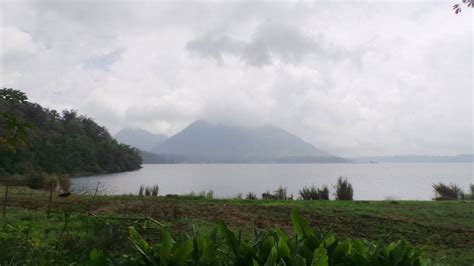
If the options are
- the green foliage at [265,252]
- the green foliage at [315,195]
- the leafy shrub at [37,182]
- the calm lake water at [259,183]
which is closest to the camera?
the green foliage at [265,252]

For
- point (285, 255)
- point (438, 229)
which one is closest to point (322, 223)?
point (438, 229)

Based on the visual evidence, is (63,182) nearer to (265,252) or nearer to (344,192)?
(344,192)

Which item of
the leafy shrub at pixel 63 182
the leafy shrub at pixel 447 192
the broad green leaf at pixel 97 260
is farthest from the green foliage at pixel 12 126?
the leafy shrub at pixel 447 192

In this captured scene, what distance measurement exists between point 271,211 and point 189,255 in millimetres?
8008

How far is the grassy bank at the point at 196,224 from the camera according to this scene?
3496 mm

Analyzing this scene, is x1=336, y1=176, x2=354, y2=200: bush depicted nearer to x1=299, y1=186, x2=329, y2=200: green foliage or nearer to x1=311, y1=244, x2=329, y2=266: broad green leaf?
x1=299, y1=186, x2=329, y2=200: green foliage

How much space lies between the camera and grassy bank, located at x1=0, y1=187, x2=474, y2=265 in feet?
11.5

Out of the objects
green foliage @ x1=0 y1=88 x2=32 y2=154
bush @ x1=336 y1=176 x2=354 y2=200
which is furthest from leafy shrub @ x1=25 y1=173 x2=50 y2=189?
green foliage @ x1=0 y1=88 x2=32 y2=154

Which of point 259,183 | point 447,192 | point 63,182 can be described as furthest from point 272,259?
point 259,183

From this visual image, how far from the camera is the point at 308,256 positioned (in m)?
2.28

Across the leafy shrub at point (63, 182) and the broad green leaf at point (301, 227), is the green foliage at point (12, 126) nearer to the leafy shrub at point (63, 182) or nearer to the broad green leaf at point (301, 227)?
the broad green leaf at point (301, 227)

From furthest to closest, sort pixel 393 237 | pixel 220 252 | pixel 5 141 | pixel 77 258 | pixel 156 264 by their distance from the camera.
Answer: pixel 393 237, pixel 77 258, pixel 220 252, pixel 156 264, pixel 5 141

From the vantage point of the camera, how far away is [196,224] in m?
6.64

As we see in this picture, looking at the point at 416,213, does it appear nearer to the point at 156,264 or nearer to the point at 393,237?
the point at 393,237
